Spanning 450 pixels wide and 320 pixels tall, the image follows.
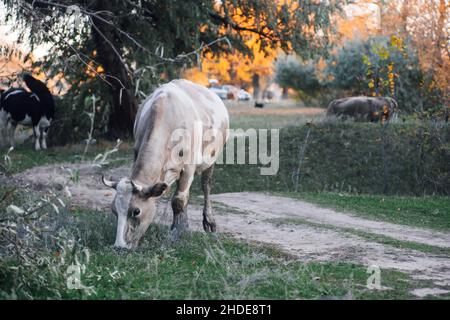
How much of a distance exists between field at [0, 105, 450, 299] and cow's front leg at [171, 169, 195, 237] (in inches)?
7.1

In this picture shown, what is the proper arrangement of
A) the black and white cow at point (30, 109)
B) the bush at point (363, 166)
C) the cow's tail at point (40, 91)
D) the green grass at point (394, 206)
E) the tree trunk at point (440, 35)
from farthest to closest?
the black and white cow at point (30, 109)
the cow's tail at point (40, 91)
the tree trunk at point (440, 35)
the bush at point (363, 166)
the green grass at point (394, 206)

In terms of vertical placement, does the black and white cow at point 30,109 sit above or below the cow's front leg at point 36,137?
above

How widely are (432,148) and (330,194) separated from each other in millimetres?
3389

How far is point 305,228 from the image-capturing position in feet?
32.2

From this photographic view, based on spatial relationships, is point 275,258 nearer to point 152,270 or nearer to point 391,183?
point 152,270

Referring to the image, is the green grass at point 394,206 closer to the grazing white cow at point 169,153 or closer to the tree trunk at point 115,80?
the grazing white cow at point 169,153

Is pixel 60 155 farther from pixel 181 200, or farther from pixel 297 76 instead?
pixel 297 76

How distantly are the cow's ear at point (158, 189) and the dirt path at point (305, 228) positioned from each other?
91cm

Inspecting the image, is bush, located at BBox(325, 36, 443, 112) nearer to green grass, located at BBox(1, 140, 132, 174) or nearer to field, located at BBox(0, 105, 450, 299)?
field, located at BBox(0, 105, 450, 299)

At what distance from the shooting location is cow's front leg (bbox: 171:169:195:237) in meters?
8.34

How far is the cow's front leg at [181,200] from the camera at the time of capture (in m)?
8.34

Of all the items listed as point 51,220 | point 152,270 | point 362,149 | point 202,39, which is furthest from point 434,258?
point 202,39

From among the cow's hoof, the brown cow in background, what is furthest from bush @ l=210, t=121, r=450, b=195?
the cow's hoof

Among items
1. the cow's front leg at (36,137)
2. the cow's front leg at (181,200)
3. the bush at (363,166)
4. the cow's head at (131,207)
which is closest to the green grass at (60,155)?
the cow's front leg at (36,137)
